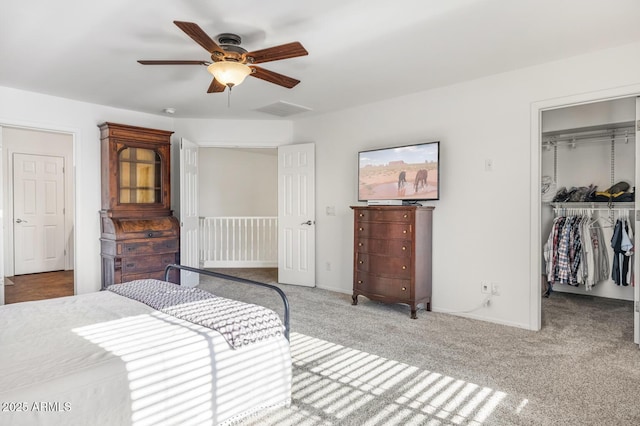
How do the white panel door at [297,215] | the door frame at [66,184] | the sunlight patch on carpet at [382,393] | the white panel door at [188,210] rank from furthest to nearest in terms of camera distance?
the white panel door at [297,215]
the white panel door at [188,210]
the door frame at [66,184]
the sunlight patch on carpet at [382,393]

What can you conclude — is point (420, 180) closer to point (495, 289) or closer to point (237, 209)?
point (495, 289)

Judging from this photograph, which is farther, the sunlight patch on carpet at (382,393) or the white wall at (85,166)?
the white wall at (85,166)

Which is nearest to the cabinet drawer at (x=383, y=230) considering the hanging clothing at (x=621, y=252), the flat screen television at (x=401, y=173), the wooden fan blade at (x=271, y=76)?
the flat screen television at (x=401, y=173)

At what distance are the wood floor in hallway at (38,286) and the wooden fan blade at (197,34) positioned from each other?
409 cm

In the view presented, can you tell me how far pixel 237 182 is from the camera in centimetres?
804

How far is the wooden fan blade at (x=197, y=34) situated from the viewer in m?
2.09

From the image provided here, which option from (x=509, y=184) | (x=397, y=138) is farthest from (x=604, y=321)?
(x=397, y=138)

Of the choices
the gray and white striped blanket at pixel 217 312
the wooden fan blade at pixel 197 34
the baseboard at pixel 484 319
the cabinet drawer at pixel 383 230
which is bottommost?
the baseboard at pixel 484 319

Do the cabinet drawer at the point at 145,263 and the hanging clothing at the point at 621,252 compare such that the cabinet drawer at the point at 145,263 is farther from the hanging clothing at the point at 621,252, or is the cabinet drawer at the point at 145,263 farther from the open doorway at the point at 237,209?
the hanging clothing at the point at 621,252

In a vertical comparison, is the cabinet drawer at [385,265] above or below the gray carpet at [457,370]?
above

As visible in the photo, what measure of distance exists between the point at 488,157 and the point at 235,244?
201 inches

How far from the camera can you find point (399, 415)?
208 cm

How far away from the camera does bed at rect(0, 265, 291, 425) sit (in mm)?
1373

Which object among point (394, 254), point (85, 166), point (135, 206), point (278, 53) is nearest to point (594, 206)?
point (394, 254)
